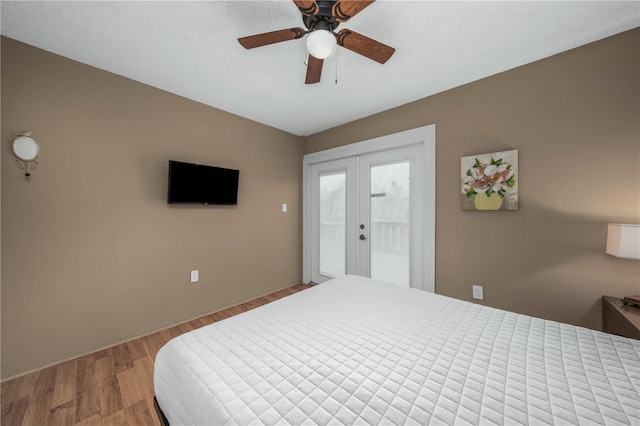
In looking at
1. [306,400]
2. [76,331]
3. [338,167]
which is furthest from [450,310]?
[76,331]

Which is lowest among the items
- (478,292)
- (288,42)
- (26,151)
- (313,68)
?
(478,292)

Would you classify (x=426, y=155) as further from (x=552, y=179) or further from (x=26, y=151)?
(x=26, y=151)

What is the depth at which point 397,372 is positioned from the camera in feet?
2.78

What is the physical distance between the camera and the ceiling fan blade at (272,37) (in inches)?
50.0

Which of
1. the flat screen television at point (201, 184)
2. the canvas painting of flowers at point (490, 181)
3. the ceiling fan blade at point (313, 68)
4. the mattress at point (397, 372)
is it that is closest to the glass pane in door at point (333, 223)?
the flat screen television at point (201, 184)

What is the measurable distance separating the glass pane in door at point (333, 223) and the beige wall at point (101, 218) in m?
1.17

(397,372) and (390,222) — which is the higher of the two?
(390,222)

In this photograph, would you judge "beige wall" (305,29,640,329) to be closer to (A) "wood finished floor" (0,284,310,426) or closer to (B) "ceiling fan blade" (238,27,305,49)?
(B) "ceiling fan blade" (238,27,305,49)

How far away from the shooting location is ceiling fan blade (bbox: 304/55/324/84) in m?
1.52

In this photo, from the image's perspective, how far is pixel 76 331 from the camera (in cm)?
187

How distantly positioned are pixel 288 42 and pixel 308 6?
1.97 feet

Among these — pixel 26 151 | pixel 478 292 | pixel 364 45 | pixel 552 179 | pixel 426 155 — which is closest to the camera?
pixel 364 45

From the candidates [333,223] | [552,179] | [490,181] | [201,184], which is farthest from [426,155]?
[201,184]

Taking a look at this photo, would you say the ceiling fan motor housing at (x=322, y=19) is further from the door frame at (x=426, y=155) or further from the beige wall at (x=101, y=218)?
the beige wall at (x=101, y=218)
